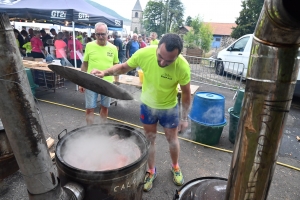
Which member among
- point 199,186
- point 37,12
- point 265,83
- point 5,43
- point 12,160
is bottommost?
point 12,160

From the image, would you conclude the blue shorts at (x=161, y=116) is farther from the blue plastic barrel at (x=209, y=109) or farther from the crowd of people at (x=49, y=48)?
the crowd of people at (x=49, y=48)

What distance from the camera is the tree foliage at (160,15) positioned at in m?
58.3

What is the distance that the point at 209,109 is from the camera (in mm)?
3992

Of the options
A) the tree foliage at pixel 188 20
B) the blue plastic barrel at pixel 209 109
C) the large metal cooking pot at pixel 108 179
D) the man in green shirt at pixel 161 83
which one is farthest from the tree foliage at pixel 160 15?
the large metal cooking pot at pixel 108 179

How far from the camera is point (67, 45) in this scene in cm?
985

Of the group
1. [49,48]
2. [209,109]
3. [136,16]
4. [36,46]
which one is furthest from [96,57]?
[136,16]

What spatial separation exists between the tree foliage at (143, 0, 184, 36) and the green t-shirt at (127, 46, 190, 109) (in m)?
58.2

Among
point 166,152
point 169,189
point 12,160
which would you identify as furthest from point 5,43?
point 166,152

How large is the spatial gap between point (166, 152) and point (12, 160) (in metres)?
2.59

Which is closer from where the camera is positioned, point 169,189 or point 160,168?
point 169,189

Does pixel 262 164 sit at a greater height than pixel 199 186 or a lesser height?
greater

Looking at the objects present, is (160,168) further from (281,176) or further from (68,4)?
(68,4)

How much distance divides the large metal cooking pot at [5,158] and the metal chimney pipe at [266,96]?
3032 millimetres

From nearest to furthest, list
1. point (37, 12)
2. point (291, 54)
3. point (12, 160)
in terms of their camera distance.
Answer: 1. point (291, 54)
2. point (12, 160)
3. point (37, 12)
